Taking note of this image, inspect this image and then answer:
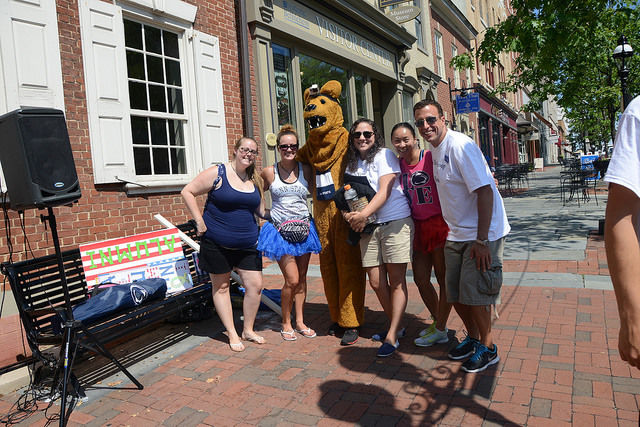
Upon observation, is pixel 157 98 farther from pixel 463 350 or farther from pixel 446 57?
pixel 446 57

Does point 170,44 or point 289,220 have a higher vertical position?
point 170,44

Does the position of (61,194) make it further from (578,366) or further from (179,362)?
(578,366)

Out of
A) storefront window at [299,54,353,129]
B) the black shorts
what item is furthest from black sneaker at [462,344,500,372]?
storefront window at [299,54,353,129]

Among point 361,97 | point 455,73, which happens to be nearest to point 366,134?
point 361,97

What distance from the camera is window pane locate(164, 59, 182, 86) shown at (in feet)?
21.6

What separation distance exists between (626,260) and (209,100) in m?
6.34

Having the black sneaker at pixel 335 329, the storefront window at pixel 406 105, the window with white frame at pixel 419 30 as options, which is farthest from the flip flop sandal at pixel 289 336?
the window with white frame at pixel 419 30

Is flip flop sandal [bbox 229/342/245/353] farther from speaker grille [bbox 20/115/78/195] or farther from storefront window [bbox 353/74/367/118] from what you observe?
storefront window [bbox 353/74/367/118]

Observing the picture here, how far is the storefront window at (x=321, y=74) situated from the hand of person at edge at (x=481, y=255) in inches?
269

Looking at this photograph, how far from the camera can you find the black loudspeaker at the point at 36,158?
121 inches

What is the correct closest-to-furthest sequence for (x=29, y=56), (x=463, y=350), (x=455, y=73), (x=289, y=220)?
(x=463, y=350) < (x=289, y=220) < (x=29, y=56) < (x=455, y=73)

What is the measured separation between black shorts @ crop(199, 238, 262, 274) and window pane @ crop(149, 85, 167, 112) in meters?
3.01

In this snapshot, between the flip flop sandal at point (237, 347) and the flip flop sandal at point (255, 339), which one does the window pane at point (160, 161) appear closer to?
the flip flop sandal at point (255, 339)

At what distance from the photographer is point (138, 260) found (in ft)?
15.0
